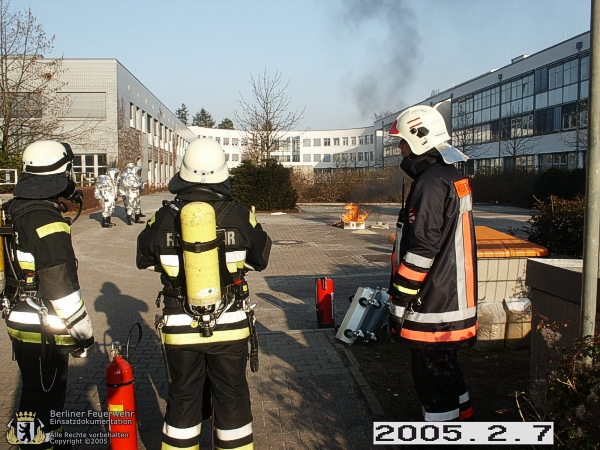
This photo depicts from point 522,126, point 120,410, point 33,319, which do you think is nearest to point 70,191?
point 33,319

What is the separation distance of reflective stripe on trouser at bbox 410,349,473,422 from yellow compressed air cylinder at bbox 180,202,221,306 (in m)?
1.38

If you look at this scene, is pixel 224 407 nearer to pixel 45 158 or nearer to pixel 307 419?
pixel 307 419

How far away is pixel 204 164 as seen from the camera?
3.28 metres

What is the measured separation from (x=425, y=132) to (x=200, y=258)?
1.63 metres

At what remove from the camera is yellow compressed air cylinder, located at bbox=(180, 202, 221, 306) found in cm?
300

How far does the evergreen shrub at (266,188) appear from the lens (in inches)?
1089

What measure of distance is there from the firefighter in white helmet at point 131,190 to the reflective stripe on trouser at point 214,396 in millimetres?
16946

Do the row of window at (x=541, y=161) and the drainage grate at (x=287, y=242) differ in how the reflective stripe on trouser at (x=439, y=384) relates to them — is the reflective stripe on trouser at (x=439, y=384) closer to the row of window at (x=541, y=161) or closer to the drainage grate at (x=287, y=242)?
the drainage grate at (x=287, y=242)

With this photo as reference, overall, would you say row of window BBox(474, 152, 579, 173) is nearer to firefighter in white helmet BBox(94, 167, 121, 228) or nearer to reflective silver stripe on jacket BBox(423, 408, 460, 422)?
firefighter in white helmet BBox(94, 167, 121, 228)

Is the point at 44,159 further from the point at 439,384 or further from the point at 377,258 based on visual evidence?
the point at 377,258

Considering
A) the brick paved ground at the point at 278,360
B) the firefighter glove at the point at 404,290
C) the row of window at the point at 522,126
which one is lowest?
the brick paved ground at the point at 278,360

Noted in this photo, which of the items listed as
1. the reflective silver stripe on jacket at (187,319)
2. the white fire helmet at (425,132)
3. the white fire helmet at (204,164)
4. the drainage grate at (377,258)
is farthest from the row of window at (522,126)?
the reflective silver stripe on jacket at (187,319)

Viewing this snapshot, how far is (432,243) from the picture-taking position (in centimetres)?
340
